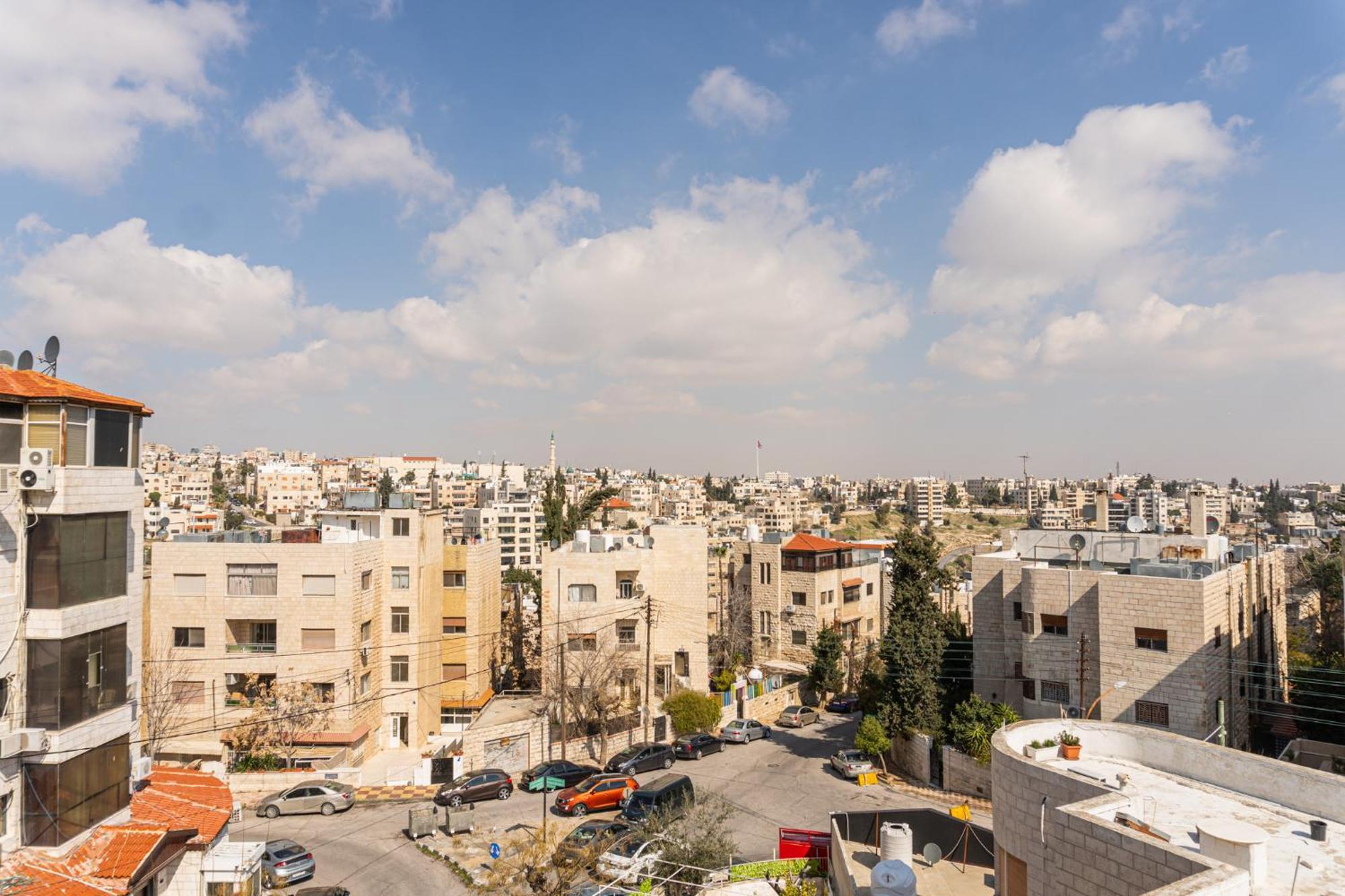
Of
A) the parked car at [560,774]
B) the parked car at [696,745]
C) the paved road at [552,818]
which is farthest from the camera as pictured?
the parked car at [696,745]

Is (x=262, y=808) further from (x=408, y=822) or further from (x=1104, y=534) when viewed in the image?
(x=1104, y=534)

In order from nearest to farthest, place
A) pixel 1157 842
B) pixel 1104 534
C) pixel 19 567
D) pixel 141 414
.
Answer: pixel 1157 842, pixel 19 567, pixel 141 414, pixel 1104 534

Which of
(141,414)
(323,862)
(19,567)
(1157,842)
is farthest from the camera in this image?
(323,862)

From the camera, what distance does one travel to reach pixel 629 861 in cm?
1969

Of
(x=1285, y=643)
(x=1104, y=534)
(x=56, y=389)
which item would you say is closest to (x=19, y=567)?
(x=56, y=389)

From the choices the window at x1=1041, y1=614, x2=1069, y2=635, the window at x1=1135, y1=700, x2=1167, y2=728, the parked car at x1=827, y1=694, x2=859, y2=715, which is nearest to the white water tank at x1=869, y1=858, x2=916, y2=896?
the window at x1=1135, y1=700, x2=1167, y2=728

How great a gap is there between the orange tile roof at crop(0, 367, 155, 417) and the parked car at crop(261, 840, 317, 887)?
1247cm

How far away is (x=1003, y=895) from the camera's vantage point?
13375 mm

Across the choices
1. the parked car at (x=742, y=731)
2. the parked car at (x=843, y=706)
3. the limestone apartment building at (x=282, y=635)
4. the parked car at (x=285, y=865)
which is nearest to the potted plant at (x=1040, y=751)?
the parked car at (x=285, y=865)

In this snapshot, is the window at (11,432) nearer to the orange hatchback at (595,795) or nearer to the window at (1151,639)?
the orange hatchback at (595,795)

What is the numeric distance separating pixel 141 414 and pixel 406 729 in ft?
73.6

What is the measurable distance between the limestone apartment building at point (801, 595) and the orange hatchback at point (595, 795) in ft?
78.1

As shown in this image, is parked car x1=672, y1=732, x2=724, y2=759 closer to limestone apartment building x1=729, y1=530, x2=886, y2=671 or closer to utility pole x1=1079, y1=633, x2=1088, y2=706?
utility pole x1=1079, y1=633, x2=1088, y2=706

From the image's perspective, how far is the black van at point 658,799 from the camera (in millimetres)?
23484
